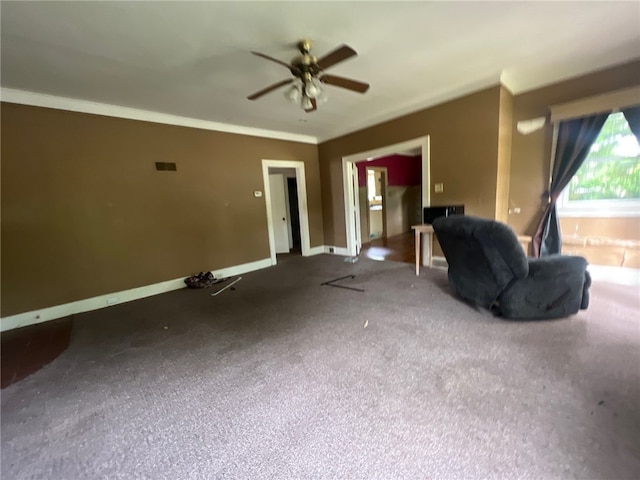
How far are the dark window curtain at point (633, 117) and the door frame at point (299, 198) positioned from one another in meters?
4.64

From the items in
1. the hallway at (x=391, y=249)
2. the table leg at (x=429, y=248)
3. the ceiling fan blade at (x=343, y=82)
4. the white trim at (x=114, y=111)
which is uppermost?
the white trim at (x=114, y=111)

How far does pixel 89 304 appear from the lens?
3301mm

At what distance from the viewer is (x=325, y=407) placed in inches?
58.9

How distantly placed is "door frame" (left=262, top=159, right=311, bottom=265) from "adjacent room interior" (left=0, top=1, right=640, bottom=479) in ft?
0.42

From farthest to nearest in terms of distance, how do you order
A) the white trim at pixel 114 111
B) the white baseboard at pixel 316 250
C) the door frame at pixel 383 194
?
the door frame at pixel 383 194 < the white baseboard at pixel 316 250 < the white trim at pixel 114 111

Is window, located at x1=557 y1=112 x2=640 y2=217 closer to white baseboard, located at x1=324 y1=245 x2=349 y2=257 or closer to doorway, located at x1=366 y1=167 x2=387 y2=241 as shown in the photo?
white baseboard, located at x1=324 y1=245 x2=349 y2=257

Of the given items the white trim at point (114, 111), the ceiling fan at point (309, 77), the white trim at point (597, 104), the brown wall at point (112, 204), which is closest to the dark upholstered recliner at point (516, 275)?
the ceiling fan at point (309, 77)

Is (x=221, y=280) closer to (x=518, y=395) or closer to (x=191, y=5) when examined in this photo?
(x=191, y=5)

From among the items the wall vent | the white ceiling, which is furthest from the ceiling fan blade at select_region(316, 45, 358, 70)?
the wall vent

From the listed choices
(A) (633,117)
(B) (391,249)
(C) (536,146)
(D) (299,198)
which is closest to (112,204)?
(D) (299,198)

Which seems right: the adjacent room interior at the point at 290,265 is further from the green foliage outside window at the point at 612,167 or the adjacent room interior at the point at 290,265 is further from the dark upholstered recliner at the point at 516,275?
the dark upholstered recliner at the point at 516,275

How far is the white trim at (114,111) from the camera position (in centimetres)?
282

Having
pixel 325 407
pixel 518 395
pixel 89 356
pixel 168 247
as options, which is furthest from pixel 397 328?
pixel 168 247

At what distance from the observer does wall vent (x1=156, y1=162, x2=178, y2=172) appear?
3758mm
